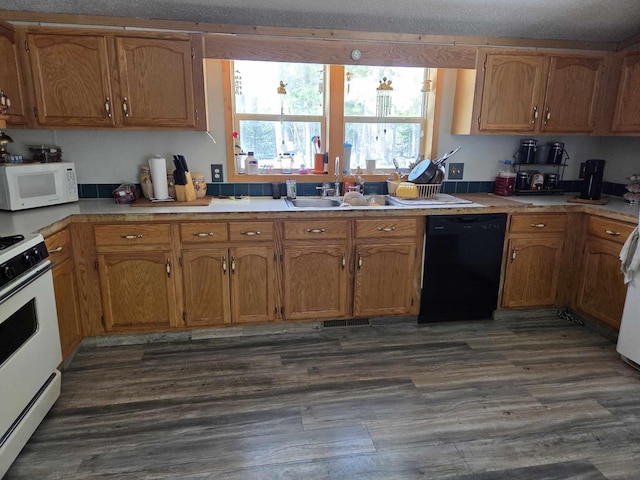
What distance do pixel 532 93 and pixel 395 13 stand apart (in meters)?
1.22

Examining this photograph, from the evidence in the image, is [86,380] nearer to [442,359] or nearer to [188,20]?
[442,359]

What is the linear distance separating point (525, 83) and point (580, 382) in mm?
2117

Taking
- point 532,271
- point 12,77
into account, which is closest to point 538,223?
point 532,271

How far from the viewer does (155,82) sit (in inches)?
107

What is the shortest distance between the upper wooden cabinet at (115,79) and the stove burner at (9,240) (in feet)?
3.67

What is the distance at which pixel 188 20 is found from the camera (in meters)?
2.82

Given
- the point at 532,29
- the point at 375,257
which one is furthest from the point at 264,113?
the point at 532,29

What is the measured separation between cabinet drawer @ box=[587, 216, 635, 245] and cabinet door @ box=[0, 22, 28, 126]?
12.7ft

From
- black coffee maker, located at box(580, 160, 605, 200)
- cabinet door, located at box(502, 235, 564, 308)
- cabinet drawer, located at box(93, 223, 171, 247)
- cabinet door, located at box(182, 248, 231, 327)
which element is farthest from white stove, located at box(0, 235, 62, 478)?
black coffee maker, located at box(580, 160, 605, 200)

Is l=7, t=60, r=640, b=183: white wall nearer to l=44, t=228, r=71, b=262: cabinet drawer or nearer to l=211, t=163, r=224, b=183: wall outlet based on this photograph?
l=211, t=163, r=224, b=183: wall outlet

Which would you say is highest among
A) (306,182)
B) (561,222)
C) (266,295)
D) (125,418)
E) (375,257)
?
(306,182)

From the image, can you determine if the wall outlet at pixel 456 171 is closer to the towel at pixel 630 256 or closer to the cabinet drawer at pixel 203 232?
the towel at pixel 630 256

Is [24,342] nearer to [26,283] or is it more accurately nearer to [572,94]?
[26,283]

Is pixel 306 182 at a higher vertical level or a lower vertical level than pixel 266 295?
higher
